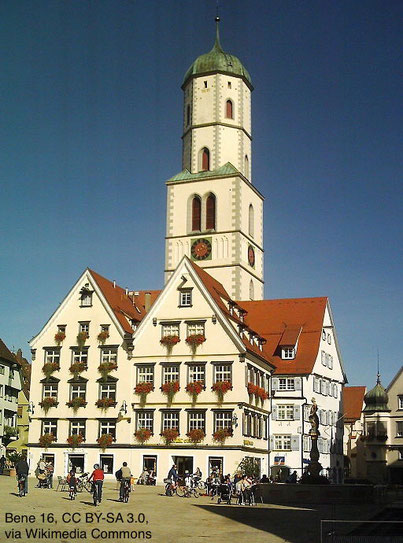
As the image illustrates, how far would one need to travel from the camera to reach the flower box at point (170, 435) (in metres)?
58.0

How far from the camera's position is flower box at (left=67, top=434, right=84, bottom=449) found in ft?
197

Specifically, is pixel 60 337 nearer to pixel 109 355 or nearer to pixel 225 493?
pixel 109 355

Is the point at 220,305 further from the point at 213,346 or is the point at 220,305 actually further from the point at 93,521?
the point at 93,521

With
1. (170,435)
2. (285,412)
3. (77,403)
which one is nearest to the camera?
(170,435)

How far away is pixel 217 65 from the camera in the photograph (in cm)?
8219

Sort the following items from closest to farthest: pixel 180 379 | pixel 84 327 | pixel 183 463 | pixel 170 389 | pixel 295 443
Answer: pixel 183 463 → pixel 170 389 → pixel 180 379 → pixel 84 327 → pixel 295 443

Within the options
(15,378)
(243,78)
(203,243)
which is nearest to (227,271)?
(203,243)

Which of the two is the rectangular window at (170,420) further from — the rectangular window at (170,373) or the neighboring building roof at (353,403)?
the neighboring building roof at (353,403)

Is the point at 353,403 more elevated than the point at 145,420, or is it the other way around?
the point at 353,403

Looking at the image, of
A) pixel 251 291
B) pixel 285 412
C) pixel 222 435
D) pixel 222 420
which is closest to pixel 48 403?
pixel 222 420

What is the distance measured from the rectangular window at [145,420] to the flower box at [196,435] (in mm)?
3352

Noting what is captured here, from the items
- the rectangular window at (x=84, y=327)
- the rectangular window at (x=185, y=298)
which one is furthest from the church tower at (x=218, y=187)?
the rectangular window at (x=84, y=327)

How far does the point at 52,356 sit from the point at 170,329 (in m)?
9.54

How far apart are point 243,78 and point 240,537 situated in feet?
208
